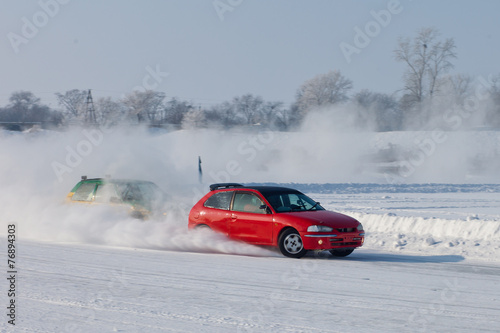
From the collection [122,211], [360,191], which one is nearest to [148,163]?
[122,211]

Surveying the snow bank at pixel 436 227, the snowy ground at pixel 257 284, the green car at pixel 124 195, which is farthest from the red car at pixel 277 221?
the snow bank at pixel 436 227

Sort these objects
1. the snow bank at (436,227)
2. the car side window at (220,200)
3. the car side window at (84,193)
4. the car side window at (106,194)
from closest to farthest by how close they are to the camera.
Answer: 1. the car side window at (220,200)
2. the snow bank at (436,227)
3. the car side window at (106,194)
4. the car side window at (84,193)

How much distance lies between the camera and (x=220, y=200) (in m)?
12.4

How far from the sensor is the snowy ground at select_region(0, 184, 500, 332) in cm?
618

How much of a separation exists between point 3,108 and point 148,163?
5523 centimetres

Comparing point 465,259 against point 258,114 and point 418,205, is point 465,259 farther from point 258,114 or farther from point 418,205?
point 258,114

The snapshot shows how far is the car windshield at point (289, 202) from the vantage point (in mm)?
11695

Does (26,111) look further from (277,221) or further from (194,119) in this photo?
(277,221)

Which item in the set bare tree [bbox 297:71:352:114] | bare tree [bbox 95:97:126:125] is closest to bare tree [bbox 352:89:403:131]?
bare tree [bbox 297:71:352:114]

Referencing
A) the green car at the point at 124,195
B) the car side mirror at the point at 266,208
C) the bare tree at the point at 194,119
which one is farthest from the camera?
the bare tree at the point at 194,119

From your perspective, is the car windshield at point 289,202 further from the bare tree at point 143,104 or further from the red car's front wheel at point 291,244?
the bare tree at point 143,104

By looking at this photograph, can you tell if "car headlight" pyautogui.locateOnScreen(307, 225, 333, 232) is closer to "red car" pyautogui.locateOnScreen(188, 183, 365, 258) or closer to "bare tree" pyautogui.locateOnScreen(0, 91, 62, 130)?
"red car" pyautogui.locateOnScreen(188, 183, 365, 258)

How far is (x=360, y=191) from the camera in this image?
30.1m

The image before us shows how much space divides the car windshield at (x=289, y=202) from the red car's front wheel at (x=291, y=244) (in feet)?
1.97
